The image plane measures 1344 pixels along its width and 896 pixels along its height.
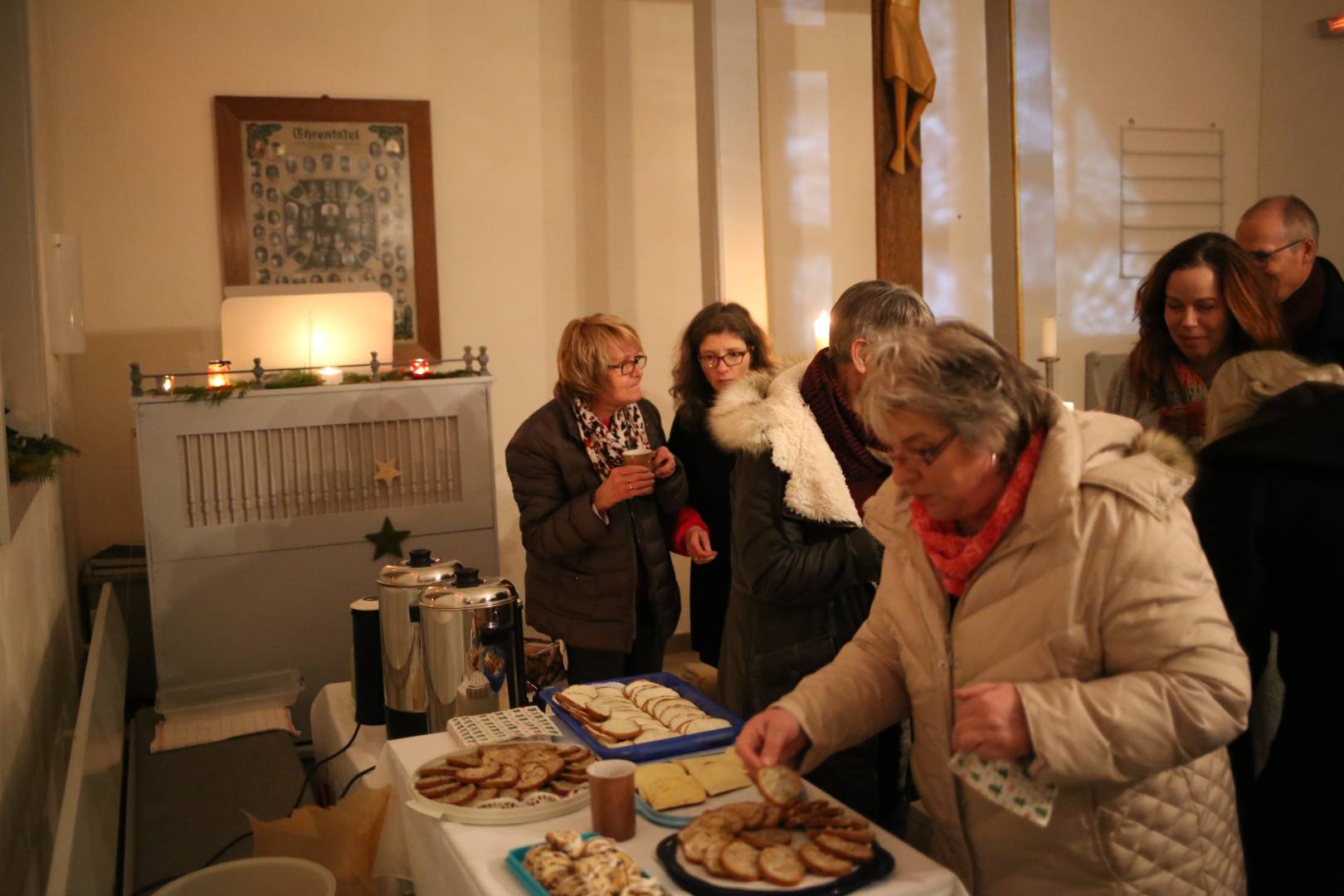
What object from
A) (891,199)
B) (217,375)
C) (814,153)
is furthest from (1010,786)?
(814,153)

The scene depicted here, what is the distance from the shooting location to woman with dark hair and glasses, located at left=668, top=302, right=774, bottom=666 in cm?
312

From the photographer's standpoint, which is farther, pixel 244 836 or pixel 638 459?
pixel 638 459

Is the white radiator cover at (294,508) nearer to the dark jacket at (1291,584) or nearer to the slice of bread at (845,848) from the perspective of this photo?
the slice of bread at (845,848)

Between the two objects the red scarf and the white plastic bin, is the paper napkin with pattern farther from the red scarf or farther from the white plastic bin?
the white plastic bin

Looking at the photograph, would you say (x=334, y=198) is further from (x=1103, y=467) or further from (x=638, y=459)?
(x=1103, y=467)

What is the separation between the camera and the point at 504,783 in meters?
1.66

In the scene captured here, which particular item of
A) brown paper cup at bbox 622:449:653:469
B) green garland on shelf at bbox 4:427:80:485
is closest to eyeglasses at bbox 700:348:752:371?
brown paper cup at bbox 622:449:653:469

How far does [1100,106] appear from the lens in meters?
6.00

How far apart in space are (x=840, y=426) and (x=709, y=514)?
944mm

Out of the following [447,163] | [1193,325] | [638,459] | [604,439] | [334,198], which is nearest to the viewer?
[1193,325]

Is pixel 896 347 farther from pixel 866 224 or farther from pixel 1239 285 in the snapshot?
pixel 866 224

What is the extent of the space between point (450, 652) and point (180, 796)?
108cm

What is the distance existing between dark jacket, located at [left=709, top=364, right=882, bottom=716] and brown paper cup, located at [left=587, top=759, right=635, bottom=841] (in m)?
0.71

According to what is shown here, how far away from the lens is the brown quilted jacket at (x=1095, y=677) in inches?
50.4
